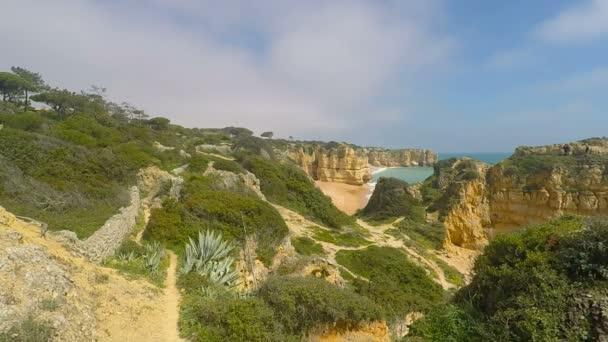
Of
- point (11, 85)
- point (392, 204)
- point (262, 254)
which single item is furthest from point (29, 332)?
point (11, 85)

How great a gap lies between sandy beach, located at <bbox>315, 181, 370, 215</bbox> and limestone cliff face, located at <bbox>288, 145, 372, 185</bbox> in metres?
1.39

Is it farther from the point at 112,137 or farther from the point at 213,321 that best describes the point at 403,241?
the point at 112,137

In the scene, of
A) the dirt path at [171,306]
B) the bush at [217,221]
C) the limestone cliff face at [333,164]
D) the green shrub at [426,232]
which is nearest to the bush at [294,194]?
the green shrub at [426,232]

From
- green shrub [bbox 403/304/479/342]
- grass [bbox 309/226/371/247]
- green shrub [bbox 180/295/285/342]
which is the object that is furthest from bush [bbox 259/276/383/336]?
grass [bbox 309/226/371/247]

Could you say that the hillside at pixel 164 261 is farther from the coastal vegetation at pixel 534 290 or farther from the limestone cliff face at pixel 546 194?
the limestone cliff face at pixel 546 194

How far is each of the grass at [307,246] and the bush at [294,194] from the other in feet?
27.6

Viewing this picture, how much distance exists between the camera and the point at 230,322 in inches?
303

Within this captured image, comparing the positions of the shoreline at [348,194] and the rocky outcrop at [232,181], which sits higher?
the rocky outcrop at [232,181]

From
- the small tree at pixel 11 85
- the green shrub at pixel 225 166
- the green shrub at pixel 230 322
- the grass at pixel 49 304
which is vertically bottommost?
the green shrub at pixel 230 322

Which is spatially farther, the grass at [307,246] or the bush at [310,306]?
the grass at [307,246]

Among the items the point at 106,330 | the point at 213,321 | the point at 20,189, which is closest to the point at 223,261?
the point at 213,321

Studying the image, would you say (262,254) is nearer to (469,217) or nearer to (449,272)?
(449,272)

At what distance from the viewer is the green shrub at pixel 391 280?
15344mm

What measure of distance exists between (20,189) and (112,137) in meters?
15.7
